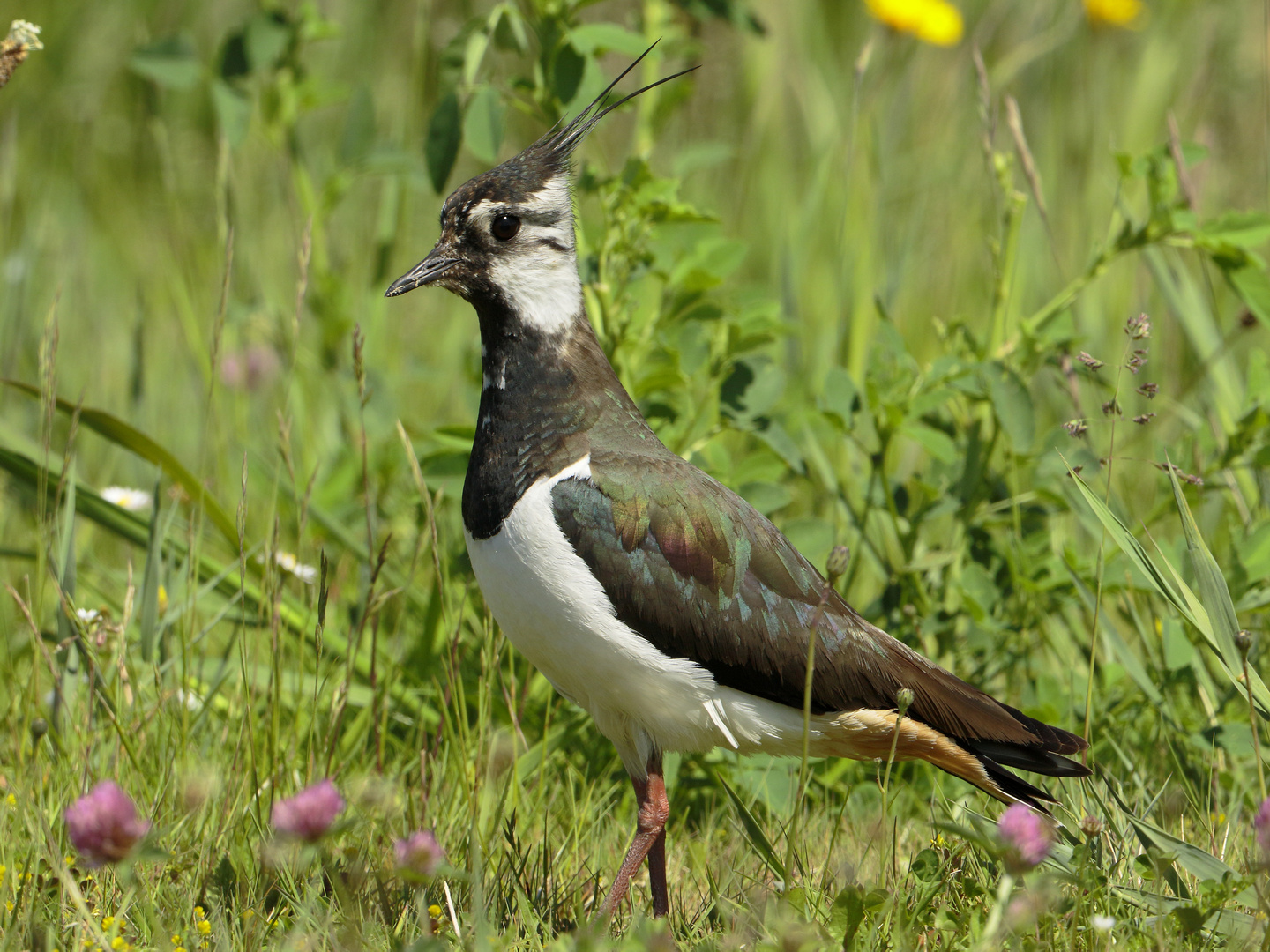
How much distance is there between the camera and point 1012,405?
3.25 metres

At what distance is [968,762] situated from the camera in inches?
110

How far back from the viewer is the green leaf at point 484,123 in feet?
10.2

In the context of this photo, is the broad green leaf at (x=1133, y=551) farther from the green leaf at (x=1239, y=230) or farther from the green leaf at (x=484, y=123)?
the green leaf at (x=484, y=123)

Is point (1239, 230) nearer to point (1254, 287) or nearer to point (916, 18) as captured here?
point (1254, 287)

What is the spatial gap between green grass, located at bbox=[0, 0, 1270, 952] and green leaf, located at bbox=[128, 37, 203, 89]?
0.01m

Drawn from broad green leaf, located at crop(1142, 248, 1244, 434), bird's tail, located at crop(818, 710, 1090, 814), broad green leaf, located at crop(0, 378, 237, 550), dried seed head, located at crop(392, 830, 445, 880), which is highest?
broad green leaf, located at crop(1142, 248, 1244, 434)

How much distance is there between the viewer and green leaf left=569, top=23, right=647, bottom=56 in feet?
10.2

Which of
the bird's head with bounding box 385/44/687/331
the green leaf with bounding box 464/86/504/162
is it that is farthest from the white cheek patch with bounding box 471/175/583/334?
the green leaf with bounding box 464/86/504/162

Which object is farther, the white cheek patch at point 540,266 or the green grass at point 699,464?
the white cheek patch at point 540,266

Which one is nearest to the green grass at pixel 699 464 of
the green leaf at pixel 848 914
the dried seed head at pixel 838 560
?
the green leaf at pixel 848 914

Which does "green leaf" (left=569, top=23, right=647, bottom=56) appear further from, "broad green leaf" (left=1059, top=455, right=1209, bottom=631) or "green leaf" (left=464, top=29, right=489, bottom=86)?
"broad green leaf" (left=1059, top=455, right=1209, bottom=631)

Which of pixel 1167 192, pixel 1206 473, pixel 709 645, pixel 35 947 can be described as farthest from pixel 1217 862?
pixel 35 947

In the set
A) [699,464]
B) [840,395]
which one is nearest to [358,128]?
[699,464]

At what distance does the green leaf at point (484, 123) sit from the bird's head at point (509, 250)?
6.3 inches
